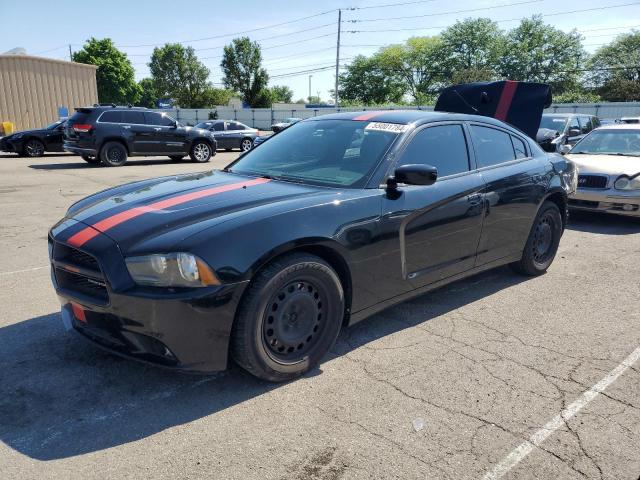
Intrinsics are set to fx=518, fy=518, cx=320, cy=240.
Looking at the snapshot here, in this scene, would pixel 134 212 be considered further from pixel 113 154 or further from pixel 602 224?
pixel 113 154

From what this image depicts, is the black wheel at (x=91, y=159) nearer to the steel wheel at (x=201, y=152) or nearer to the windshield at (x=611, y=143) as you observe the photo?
the steel wheel at (x=201, y=152)

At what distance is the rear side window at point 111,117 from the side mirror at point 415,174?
13912 millimetres

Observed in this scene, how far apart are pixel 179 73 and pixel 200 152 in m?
73.3

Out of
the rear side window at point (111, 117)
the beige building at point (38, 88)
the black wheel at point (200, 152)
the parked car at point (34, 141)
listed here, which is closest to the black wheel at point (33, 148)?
the parked car at point (34, 141)

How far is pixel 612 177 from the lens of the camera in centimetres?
761

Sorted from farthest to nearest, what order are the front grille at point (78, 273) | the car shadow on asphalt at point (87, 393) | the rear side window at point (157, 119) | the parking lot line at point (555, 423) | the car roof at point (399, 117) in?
the rear side window at point (157, 119) → the car roof at point (399, 117) → the front grille at point (78, 273) → the car shadow on asphalt at point (87, 393) → the parking lot line at point (555, 423)

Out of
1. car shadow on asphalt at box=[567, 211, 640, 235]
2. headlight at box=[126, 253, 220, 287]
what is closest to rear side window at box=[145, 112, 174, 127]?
car shadow on asphalt at box=[567, 211, 640, 235]

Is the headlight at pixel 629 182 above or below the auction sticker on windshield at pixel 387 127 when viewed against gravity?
below

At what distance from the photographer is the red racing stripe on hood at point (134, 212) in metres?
2.90

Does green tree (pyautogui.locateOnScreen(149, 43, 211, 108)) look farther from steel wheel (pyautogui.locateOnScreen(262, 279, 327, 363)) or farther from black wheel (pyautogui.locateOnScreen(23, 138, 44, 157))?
steel wheel (pyautogui.locateOnScreen(262, 279, 327, 363))

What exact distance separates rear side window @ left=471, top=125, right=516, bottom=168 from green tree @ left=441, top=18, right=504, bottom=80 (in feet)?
261

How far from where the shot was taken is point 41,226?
7.17 m

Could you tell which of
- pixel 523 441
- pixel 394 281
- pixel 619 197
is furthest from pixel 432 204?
pixel 619 197

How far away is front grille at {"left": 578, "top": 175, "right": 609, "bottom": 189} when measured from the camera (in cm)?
769
